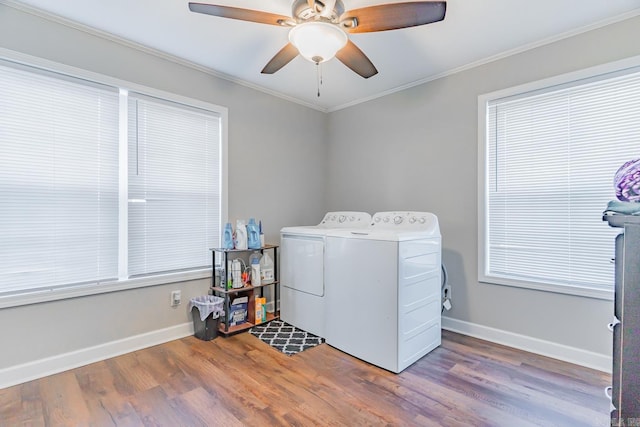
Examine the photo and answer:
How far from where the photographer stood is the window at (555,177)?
214 cm

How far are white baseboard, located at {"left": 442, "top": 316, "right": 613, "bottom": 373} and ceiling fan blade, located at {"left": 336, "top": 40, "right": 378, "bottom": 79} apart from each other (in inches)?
90.0

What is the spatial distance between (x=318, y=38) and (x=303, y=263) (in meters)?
1.84

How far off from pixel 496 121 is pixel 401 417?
238 centimetres

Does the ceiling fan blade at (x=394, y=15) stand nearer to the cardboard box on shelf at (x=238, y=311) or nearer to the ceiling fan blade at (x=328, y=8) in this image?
the ceiling fan blade at (x=328, y=8)

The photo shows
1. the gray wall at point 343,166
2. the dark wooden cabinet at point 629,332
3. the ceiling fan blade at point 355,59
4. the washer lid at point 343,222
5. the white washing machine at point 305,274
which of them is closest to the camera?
the dark wooden cabinet at point 629,332

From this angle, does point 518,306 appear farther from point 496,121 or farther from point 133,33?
point 133,33

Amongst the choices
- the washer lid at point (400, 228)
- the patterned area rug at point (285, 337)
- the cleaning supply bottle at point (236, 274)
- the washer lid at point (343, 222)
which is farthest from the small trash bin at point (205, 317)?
the washer lid at point (400, 228)

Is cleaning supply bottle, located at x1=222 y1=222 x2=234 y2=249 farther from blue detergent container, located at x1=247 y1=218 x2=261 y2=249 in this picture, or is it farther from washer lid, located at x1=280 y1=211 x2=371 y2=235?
washer lid, located at x1=280 y1=211 x2=371 y2=235

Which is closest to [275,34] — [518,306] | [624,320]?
[624,320]

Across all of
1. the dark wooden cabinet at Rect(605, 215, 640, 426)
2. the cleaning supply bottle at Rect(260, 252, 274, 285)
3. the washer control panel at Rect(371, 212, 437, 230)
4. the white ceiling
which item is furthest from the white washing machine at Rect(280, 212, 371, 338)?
the dark wooden cabinet at Rect(605, 215, 640, 426)

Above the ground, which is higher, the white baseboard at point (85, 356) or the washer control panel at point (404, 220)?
the washer control panel at point (404, 220)

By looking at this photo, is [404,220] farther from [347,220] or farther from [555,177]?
[555,177]

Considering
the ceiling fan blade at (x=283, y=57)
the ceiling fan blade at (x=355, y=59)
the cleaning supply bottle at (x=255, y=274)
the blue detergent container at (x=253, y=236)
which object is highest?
the ceiling fan blade at (x=283, y=57)

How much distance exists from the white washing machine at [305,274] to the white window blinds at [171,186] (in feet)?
2.36
